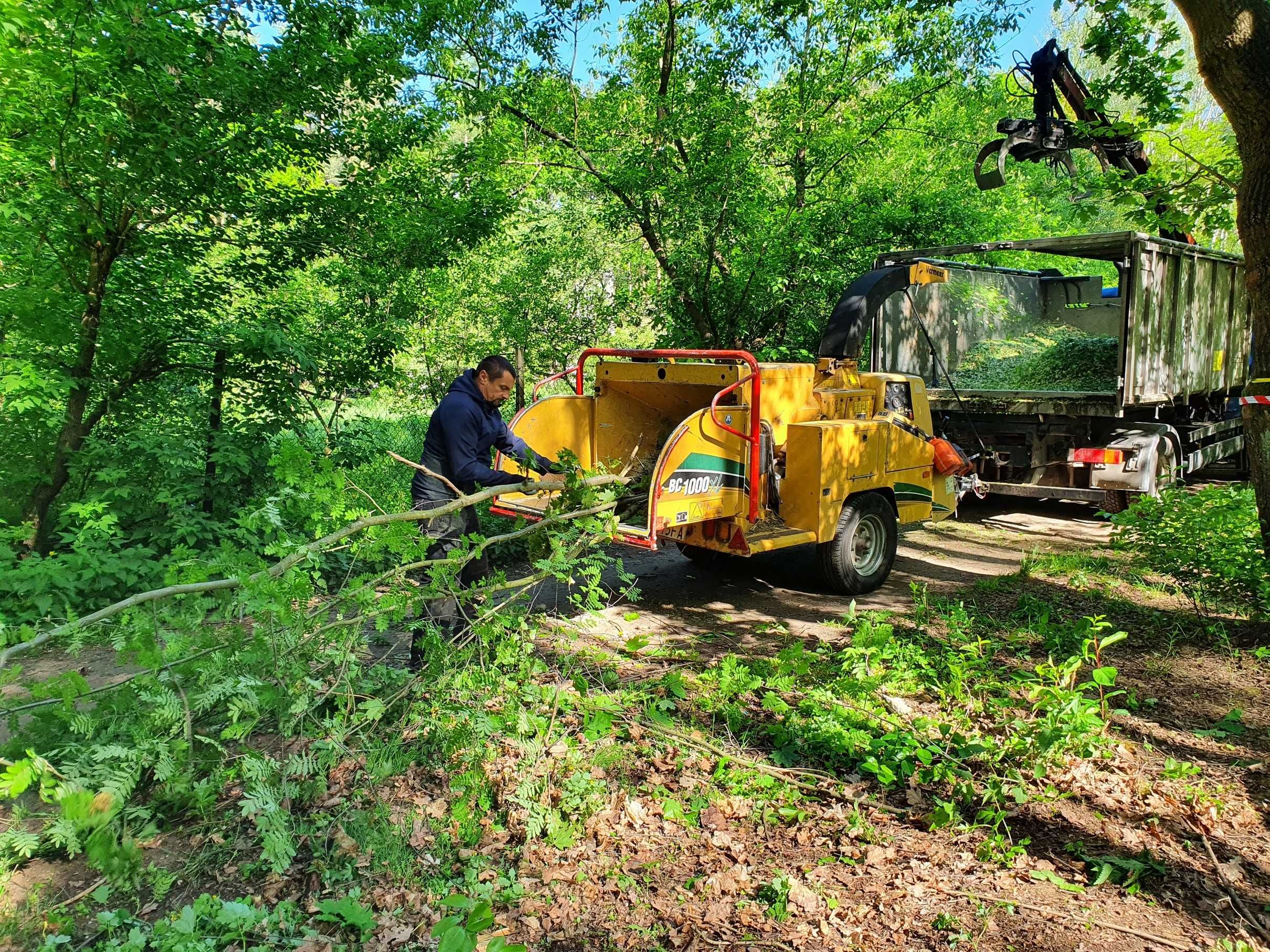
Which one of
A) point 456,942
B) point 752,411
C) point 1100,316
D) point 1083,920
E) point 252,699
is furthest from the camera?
point 1100,316

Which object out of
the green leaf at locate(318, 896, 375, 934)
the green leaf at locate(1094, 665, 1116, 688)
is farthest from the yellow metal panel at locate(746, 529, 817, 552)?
the green leaf at locate(318, 896, 375, 934)

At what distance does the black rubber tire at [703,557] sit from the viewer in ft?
25.8

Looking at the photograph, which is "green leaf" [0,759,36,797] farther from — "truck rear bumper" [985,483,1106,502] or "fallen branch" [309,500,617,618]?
"truck rear bumper" [985,483,1106,502]

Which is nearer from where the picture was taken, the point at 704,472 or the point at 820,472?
the point at 704,472

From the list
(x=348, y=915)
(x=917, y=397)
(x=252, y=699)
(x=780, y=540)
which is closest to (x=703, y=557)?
(x=780, y=540)

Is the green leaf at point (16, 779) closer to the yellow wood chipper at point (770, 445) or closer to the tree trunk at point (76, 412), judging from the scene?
the yellow wood chipper at point (770, 445)

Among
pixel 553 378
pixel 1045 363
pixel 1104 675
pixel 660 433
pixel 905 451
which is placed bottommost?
pixel 1104 675

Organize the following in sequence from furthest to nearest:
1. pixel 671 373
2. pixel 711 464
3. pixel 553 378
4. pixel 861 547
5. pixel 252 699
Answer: pixel 861 547
pixel 553 378
pixel 671 373
pixel 711 464
pixel 252 699

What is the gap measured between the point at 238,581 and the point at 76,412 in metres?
4.23

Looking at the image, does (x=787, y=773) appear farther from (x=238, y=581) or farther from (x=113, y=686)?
(x=113, y=686)

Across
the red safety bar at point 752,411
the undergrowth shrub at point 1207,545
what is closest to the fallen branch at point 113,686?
the red safety bar at point 752,411

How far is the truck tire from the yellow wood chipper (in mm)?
13

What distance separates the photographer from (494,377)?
514 centimetres

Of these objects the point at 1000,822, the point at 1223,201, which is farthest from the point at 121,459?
the point at 1223,201
